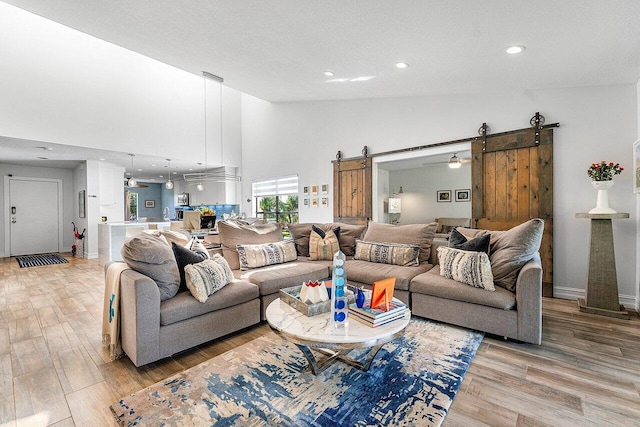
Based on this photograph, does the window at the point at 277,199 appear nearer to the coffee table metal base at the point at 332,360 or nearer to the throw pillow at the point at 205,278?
the throw pillow at the point at 205,278

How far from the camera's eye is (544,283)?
3705 mm

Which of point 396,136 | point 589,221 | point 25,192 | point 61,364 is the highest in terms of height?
point 396,136

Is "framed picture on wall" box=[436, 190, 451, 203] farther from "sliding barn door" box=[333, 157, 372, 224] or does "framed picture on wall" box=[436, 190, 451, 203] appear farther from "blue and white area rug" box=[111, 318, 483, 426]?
"blue and white area rug" box=[111, 318, 483, 426]

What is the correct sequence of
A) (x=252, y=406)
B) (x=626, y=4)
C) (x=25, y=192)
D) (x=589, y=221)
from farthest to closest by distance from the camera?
(x=25, y=192)
(x=589, y=221)
(x=626, y=4)
(x=252, y=406)

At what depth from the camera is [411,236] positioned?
11.8 ft

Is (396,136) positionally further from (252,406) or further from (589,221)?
(252,406)

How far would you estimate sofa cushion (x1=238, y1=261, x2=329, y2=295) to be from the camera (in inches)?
117

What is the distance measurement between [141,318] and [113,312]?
0.50 meters

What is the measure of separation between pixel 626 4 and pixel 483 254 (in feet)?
6.46

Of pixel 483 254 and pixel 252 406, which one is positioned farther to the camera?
pixel 483 254

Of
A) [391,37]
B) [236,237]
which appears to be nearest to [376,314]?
[236,237]

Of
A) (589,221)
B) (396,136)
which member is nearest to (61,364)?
(396,136)

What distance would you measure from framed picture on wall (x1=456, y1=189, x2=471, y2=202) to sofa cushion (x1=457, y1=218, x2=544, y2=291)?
4.40 metres

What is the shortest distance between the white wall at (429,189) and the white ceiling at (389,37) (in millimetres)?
3272
